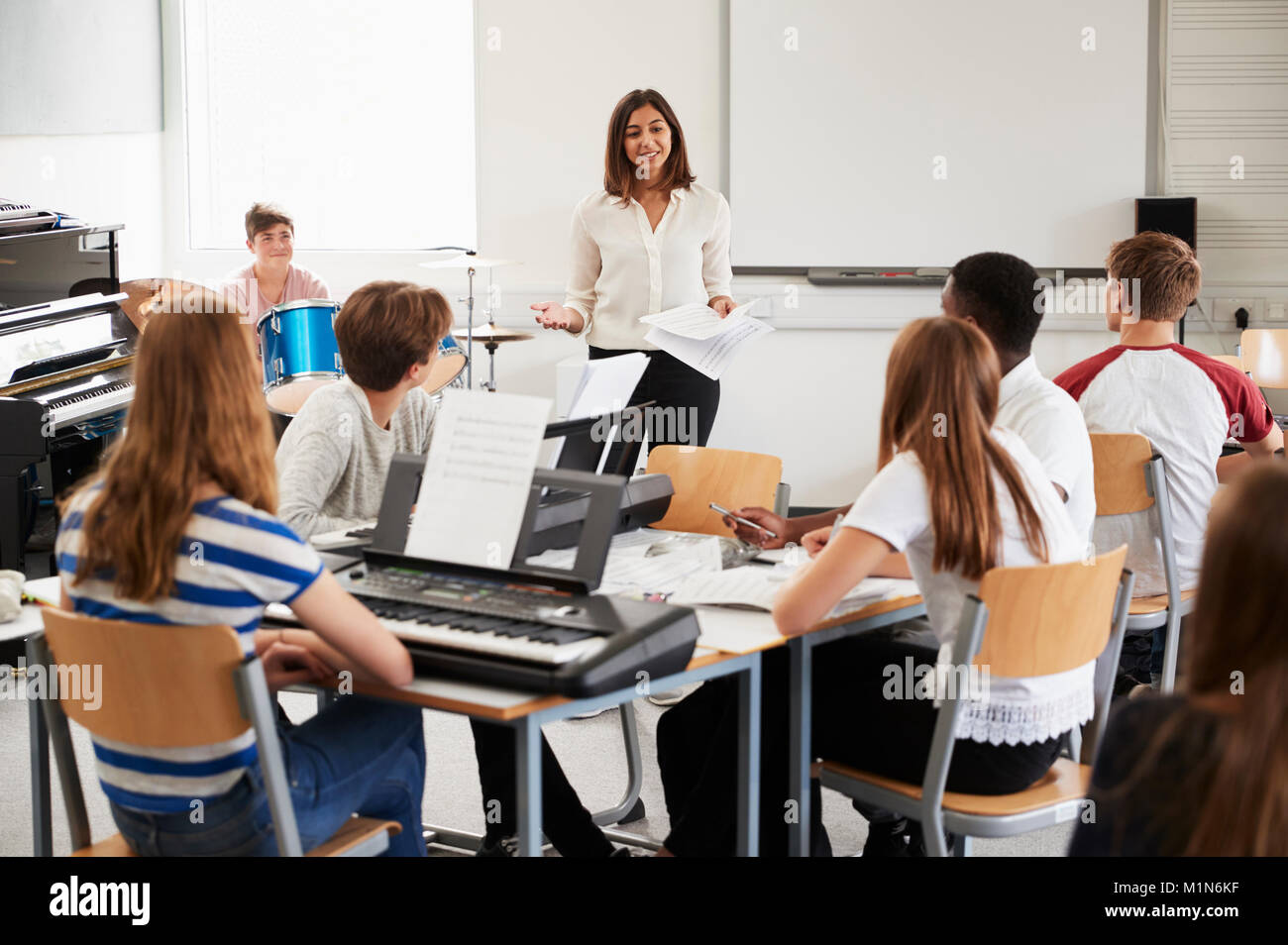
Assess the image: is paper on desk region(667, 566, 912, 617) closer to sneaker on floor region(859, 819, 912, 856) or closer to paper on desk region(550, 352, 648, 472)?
paper on desk region(550, 352, 648, 472)

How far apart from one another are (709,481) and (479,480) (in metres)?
1.14

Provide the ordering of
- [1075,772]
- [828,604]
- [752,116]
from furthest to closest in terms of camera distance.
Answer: [752,116]
[1075,772]
[828,604]

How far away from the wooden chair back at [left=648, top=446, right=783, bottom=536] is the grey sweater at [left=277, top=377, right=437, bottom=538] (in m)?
0.63

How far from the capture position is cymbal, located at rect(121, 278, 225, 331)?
4496 mm

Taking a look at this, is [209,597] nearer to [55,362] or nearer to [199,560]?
[199,560]

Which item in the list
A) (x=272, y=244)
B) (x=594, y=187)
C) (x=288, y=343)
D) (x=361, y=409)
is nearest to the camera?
(x=361, y=409)

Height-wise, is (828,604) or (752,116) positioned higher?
(752,116)

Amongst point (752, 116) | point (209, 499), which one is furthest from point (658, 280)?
point (209, 499)

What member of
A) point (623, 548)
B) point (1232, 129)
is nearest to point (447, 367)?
point (623, 548)

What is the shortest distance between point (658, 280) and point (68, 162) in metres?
2.66

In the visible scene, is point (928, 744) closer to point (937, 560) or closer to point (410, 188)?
point (937, 560)

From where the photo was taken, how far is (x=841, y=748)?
7.04 ft

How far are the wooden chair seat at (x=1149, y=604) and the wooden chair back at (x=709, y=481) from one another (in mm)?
856

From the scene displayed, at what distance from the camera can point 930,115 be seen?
17.5ft
